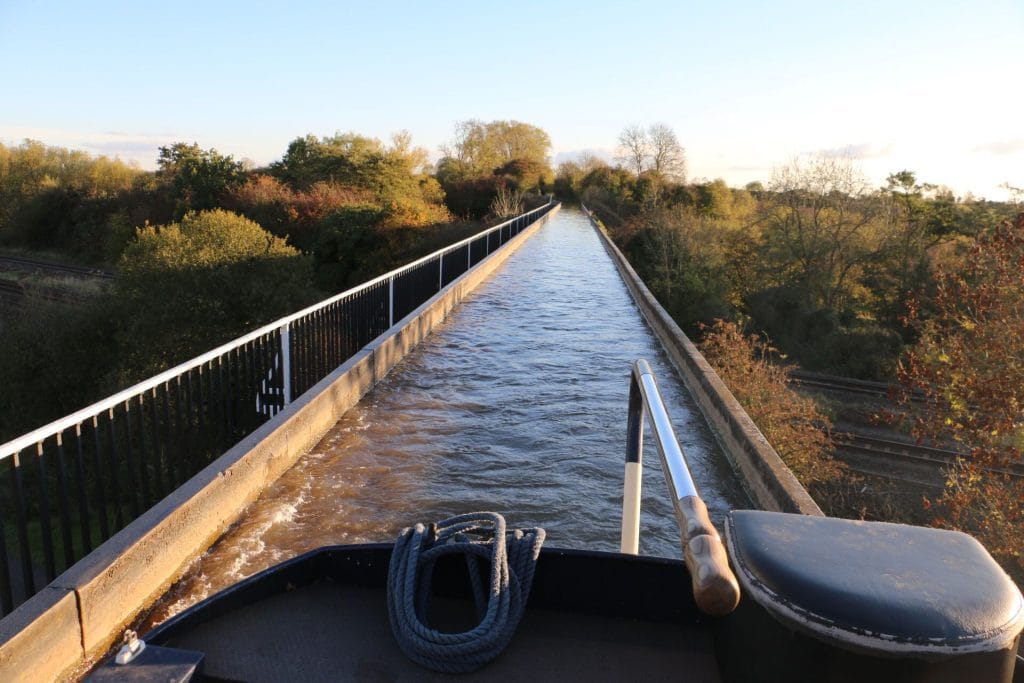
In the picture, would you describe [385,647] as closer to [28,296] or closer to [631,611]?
[631,611]

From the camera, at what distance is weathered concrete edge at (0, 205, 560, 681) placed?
245 centimetres

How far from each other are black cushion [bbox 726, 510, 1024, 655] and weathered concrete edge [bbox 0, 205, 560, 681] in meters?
2.37

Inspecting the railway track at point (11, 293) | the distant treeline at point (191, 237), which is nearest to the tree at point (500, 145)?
Answer: the distant treeline at point (191, 237)

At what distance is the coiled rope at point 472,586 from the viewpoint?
1.76 m

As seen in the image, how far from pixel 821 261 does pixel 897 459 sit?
18508 mm

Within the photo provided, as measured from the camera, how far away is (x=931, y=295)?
32.5m

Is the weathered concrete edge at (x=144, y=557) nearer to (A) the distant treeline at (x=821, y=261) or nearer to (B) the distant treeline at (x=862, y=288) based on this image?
(B) the distant treeline at (x=862, y=288)

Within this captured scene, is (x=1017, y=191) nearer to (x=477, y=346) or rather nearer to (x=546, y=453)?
(x=477, y=346)

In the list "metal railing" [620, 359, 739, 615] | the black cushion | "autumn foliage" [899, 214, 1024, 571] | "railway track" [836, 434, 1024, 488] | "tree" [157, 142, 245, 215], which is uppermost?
"tree" [157, 142, 245, 215]

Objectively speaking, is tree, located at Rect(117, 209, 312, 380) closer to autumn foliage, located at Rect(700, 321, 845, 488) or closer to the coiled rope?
autumn foliage, located at Rect(700, 321, 845, 488)

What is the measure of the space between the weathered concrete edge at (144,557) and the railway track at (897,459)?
18.6 m

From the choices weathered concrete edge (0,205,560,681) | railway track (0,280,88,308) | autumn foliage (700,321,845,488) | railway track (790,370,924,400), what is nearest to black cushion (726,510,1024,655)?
weathered concrete edge (0,205,560,681)

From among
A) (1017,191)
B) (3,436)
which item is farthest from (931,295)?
(3,436)

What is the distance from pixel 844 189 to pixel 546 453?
123 feet
